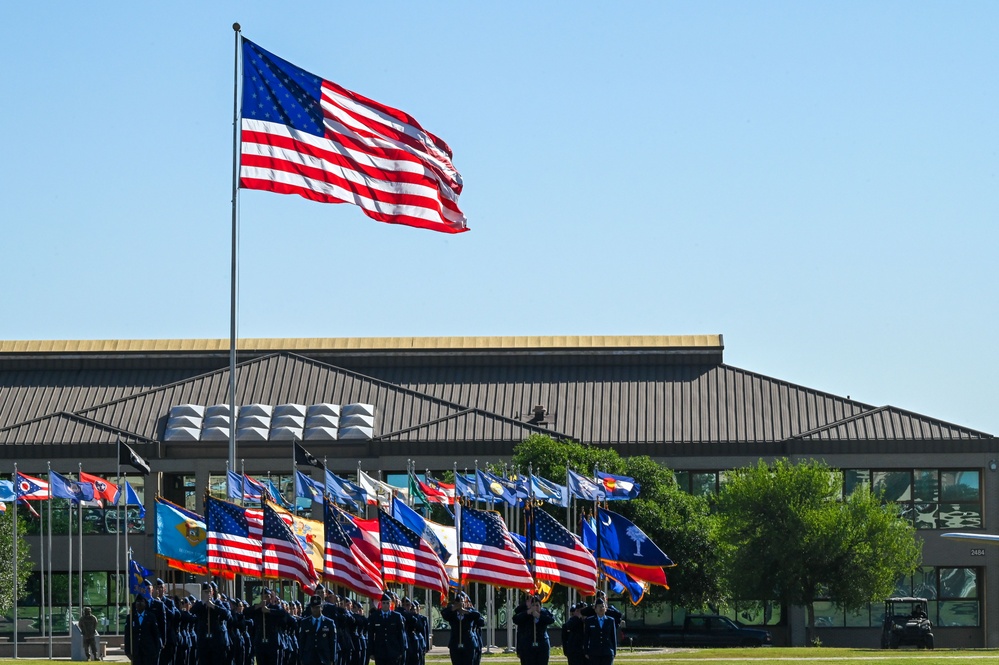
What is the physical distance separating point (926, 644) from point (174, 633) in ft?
118

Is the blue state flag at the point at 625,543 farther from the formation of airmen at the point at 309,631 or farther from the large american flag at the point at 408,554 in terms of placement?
the large american flag at the point at 408,554

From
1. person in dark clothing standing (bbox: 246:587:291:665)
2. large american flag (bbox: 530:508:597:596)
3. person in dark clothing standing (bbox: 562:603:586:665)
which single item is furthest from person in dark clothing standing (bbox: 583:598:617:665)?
person in dark clothing standing (bbox: 246:587:291:665)

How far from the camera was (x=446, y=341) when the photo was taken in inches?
3282

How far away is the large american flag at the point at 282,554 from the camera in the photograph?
99.6 ft

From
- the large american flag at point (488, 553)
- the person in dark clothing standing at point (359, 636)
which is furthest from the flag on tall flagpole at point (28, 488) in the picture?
the large american flag at point (488, 553)

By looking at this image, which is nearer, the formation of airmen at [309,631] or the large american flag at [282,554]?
the formation of airmen at [309,631]

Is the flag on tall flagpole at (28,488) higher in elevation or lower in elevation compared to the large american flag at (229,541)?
higher

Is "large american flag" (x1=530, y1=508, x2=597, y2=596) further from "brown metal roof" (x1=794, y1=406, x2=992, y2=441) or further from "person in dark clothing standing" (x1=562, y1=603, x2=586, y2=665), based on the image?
"brown metal roof" (x1=794, y1=406, x2=992, y2=441)

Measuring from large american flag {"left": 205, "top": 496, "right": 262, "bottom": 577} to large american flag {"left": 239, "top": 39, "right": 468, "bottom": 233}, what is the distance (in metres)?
5.93

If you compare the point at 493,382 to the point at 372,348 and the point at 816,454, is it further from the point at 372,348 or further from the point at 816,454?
the point at 816,454

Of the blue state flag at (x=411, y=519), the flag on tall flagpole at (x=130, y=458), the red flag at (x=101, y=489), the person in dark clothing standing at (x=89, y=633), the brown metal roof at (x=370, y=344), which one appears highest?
the brown metal roof at (x=370, y=344)

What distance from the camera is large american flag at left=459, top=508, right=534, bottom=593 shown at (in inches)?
1264

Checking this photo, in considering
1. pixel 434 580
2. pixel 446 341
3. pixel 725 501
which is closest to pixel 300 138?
pixel 434 580

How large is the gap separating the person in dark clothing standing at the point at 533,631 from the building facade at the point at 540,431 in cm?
3693
